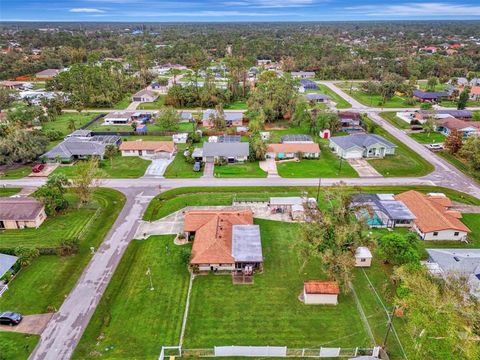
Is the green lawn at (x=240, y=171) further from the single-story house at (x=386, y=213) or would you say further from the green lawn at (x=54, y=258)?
the single-story house at (x=386, y=213)

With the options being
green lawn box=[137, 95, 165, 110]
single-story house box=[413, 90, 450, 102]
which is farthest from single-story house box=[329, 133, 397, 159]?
green lawn box=[137, 95, 165, 110]

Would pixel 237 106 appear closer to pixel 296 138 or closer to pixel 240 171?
pixel 296 138

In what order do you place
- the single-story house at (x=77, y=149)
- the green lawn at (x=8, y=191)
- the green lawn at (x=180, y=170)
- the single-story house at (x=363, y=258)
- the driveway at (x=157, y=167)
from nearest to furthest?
the single-story house at (x=363, y=258) < the green lawn at (x=8, y=191) < the green lawn at (x=180, y=170) < the driveway at (x=157, y=167) < the single-story house at (x=77, y=149)

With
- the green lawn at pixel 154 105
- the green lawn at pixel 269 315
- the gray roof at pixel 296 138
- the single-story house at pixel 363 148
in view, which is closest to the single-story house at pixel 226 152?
the gray roof at pixel 296 138

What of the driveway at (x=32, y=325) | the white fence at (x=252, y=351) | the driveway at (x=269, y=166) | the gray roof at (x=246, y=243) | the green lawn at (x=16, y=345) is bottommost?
the driveway at (x=269, y=166)

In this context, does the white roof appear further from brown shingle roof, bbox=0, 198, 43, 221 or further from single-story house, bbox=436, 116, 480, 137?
single-story house, bbox=436, 116, 480, 137

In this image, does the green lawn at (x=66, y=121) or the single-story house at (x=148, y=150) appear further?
the green lawn at (x=66, y=121)

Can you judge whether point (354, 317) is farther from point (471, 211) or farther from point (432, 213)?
point (471, 211)
